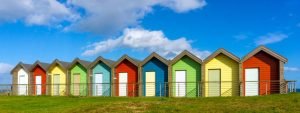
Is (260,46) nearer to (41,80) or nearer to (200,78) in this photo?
(200,78)

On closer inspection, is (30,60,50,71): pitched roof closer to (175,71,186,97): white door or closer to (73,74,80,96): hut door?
(73,74,80,96): hut door

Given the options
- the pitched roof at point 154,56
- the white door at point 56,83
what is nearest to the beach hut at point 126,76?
the pitched roof at point 154,56

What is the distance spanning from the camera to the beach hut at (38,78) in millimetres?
39344

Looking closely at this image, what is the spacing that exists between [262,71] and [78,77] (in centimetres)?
1616

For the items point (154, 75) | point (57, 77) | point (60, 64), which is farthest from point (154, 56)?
point (57, 77)

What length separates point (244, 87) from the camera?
97.9 feet

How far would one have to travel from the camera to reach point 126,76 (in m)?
34.3

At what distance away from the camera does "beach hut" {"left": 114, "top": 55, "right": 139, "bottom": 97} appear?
3366 centimetres

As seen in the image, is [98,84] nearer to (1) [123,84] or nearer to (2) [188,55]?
(1) [123,84]

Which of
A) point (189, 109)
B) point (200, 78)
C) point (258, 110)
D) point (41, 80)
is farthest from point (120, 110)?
point (41, 80)

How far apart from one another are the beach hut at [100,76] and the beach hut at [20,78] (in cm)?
802

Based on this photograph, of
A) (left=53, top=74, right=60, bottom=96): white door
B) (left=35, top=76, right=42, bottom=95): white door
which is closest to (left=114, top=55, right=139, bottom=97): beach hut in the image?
(left=53, top=74, right=60, bottom=96): white door

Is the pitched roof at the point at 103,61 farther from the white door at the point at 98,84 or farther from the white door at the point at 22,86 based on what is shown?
the white door at the point at 22,86

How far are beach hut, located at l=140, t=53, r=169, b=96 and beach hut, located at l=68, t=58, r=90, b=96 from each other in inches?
227
